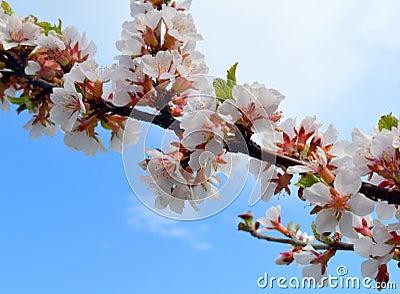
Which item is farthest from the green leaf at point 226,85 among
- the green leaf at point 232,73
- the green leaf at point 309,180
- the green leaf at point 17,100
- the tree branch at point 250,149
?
the green leaf at point 17,100

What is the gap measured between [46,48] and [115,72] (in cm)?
56

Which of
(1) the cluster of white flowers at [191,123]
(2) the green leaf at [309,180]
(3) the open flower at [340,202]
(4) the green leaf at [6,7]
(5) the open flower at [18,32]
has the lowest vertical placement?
(3) the open flower at [340,202]

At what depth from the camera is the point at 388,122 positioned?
7.08ft

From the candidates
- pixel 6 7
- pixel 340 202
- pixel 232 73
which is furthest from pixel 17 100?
pixel 340 202

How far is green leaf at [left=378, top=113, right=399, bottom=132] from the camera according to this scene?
2.15m

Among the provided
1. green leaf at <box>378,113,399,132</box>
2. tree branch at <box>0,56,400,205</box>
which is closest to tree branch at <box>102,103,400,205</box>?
tree branch at <box>0,56,400,205</box>

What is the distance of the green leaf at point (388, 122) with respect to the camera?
2.15m

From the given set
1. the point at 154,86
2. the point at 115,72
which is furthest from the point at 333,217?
the point at 115,72

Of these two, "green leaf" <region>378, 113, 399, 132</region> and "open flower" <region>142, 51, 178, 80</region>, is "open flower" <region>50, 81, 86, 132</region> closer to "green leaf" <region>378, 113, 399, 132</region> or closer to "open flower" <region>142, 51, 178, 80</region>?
"open flower" <region>142, 51, 178, 80</region>

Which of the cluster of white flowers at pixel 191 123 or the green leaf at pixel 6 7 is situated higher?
the green leaf at pixel 6 7

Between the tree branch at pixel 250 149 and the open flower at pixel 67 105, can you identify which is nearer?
the tree branch at pixel 250 149

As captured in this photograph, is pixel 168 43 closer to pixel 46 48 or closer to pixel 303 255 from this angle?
pixel 46 48

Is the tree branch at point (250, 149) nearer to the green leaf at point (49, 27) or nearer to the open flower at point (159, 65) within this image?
the open flower at point (159, 65)

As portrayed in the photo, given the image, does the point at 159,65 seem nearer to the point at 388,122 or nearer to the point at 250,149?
the point at 250,149
